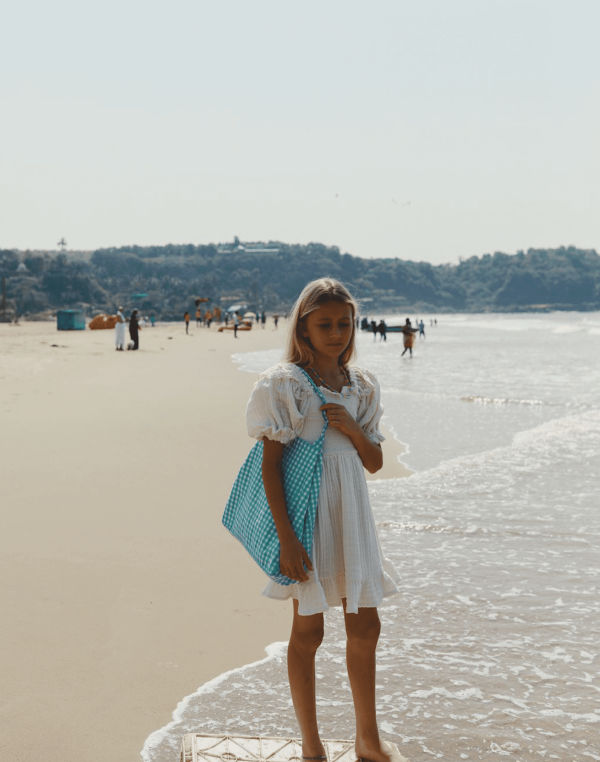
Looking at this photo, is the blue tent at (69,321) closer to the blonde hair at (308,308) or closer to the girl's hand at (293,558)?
the blonde hair at (308,308)

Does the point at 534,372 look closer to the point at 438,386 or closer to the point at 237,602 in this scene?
the point at 438,386

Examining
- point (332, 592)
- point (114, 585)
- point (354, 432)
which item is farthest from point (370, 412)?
point (114, 585)

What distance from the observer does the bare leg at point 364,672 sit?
2615mm

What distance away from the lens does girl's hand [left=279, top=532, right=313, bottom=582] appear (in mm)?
2461

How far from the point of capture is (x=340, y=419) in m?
2.58

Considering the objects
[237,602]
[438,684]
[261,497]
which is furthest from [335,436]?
[237,602]

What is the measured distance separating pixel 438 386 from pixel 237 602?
16117 millimetres

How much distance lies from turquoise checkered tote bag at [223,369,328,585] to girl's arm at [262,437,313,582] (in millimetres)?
28

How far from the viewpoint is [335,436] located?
2627 millimetres

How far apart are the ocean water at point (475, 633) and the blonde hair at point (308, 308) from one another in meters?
1.53

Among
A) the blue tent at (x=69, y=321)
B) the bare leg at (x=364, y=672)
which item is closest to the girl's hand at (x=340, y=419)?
the bare leg at (x=364, y=672)

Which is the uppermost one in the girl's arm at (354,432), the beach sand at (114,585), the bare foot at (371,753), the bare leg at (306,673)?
the girl's arm at (354,432)

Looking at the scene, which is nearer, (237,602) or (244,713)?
(244,713)

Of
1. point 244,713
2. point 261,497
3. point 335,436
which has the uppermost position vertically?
point 335,436
